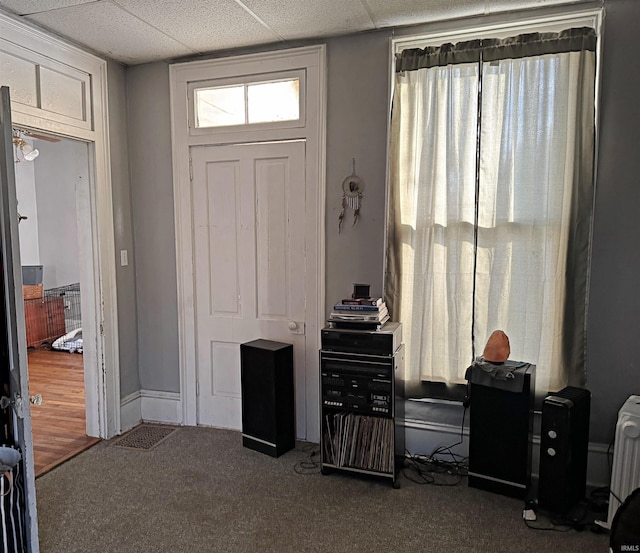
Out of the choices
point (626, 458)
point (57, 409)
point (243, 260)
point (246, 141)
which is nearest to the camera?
point (626, 458)

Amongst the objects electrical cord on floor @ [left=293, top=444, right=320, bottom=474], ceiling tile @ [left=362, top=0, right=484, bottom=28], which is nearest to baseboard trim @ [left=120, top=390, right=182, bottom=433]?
electrical cord on floor @ [left=293, top=444, right=320, bottom=474]

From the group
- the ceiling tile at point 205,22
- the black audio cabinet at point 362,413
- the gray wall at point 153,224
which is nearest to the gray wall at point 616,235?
the black audio cabinet at point 362,413

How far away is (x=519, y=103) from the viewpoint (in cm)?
276

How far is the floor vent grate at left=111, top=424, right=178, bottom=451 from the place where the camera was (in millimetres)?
3426

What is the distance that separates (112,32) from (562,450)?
131 inches

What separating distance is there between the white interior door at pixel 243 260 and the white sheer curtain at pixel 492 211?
0.69 meters

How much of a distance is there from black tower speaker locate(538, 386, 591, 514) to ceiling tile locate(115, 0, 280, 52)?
2.57 meters

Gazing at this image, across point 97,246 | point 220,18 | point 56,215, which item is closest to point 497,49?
point 220,18

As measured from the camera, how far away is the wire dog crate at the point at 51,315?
6.14m

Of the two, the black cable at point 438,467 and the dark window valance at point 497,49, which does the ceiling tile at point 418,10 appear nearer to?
the dark window valance at point 497,49

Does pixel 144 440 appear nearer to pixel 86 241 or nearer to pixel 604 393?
pixel 86 241

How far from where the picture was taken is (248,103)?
3402mm

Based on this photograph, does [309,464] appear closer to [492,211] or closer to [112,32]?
[492,211]

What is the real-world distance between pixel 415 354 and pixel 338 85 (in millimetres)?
1710
